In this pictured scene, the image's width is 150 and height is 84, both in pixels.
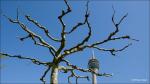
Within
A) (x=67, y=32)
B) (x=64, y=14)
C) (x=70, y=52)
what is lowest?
(x=70, y=52)

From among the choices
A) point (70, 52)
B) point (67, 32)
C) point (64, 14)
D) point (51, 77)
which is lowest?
point (51, 77)

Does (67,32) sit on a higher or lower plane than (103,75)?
higher

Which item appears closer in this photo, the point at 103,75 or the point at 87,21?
the point at 87,21

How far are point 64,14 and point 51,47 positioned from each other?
1669 mm

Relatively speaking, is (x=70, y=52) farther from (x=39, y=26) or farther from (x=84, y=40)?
(x=39, y=26)

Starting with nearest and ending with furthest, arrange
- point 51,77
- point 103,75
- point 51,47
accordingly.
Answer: point 51,77 < point 51,47 < point 103,75

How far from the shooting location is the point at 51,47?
11477 millimetres

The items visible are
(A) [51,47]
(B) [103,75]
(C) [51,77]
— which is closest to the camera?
(C) [51,77]

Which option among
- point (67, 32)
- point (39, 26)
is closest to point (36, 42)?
point (39, 26)

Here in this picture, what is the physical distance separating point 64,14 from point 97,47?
2.29 metres

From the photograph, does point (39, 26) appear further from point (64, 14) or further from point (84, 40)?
point (84, 40)

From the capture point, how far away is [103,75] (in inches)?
485

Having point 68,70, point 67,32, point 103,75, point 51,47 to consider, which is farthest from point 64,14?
point 103,75

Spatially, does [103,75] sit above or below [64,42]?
below
